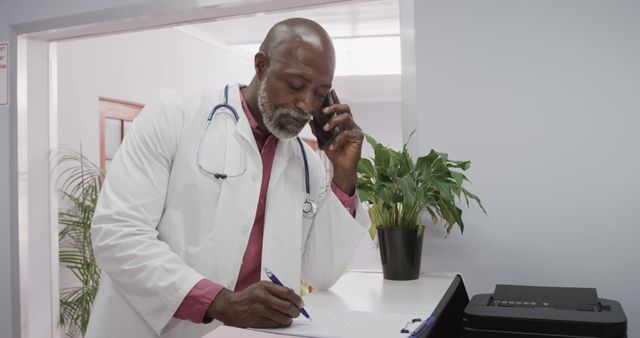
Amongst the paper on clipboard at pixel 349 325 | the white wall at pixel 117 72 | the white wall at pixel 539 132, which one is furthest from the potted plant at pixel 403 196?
the white wall at pixel 117 72

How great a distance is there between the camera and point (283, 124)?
131cm

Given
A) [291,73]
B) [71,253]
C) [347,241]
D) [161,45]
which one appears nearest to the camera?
[291,73]

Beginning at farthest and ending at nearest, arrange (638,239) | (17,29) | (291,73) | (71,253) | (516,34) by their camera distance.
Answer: (71,253)
(17,29)
(516,34)
(638,239)
(291,73)

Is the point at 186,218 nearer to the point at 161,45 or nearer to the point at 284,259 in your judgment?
the point at 284,259

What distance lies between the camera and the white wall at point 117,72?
3332mm

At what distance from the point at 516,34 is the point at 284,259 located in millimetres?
1163

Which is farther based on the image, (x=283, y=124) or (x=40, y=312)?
(x=40, y=312)

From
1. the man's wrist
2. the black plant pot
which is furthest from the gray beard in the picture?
the black plant pot

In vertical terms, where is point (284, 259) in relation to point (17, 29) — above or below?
below

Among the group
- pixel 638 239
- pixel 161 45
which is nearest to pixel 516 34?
pixel 638 239

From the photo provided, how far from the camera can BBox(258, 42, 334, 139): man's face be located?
1254 millimetres

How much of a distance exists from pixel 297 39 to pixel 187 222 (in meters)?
0.48

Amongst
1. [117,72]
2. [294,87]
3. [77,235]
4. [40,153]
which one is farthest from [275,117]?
[117,72]

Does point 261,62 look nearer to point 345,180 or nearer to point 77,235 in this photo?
point 345,180
